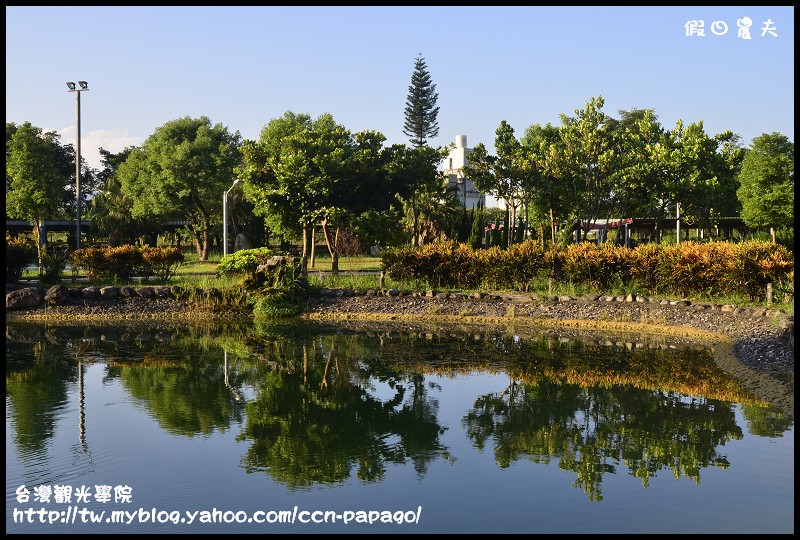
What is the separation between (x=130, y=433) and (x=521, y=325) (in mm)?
13447

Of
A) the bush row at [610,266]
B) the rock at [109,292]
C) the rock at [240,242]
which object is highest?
the rock at [240,242]

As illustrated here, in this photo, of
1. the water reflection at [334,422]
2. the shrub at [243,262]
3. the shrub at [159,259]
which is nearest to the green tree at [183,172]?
the shrub at [159,259]

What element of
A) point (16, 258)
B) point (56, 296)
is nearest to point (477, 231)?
point (16, 258)

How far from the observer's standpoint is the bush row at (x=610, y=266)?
73.2 feet

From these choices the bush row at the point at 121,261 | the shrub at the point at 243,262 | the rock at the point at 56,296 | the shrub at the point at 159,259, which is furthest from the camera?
the shrub at the point at 159,259

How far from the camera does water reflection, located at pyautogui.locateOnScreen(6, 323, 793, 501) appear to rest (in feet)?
33.6

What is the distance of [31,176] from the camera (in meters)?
43.6

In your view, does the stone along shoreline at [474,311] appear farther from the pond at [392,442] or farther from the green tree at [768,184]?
the green tree at [768,184]

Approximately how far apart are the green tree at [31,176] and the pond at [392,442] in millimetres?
27079

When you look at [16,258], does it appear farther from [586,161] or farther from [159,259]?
[586,161]

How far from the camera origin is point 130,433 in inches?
446

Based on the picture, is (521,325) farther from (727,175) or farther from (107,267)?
(727,175)

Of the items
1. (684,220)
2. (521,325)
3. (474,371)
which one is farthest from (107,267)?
(684,220)

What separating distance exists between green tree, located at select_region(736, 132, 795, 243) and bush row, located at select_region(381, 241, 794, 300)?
27.9m
